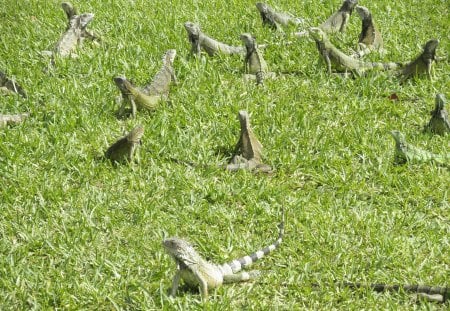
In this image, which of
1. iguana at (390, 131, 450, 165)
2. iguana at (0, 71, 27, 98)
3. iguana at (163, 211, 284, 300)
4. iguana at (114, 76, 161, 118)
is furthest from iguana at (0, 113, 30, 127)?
iguana at (390, 131, 450, 165)

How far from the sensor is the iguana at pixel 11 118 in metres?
6.20

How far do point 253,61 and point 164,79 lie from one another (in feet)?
2.95

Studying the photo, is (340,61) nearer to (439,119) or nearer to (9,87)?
(439,119)

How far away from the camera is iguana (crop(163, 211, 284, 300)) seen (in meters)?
4.20

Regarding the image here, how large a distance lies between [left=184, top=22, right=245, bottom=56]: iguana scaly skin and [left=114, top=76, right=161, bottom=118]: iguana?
4.14ft

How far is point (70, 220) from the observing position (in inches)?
198

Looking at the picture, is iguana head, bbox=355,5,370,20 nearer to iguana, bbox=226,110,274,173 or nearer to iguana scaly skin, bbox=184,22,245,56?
iguana scaly skin, bbox=184,22,245,56

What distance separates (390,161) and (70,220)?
234cm

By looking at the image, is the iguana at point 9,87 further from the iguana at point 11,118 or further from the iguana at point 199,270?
the iguana at point 199,270

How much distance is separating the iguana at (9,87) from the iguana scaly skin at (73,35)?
77cm

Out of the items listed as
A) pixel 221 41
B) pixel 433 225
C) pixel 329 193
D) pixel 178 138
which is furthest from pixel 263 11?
pixel 433 225

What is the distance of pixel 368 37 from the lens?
797 cm

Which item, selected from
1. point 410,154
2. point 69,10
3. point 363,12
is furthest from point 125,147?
point 363,12

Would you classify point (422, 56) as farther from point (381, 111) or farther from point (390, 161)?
point (390, 161)
